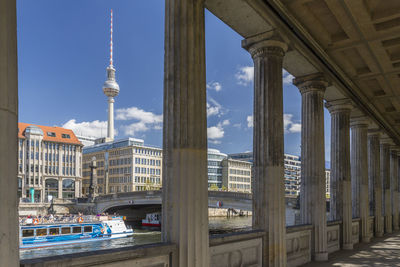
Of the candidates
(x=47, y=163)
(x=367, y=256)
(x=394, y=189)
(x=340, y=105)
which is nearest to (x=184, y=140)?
(x=367, y=256)

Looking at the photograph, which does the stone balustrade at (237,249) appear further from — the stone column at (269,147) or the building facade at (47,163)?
the building facade at (47,163)

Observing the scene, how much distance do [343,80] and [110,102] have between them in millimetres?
124181

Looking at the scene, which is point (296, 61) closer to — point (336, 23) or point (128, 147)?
point (336, 23)

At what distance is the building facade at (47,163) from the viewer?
79.9 m

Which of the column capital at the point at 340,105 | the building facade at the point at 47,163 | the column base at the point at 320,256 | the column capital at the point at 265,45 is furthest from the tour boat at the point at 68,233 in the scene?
the building facade at the point at 47,163

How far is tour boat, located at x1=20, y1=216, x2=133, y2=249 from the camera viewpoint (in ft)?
120

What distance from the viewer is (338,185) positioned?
1485cm

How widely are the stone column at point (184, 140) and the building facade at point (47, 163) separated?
247 feet

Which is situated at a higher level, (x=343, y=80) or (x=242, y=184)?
(x=343, y=80)

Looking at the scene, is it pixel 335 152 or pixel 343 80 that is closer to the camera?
pixel 343 80

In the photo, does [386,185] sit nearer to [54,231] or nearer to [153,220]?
[54,231]

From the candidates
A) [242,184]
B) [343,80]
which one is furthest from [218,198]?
[242,184]

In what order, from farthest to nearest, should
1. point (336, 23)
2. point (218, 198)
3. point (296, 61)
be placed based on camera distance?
1. point (218, 198)
2. point (296, 61)
3. point (336, 23)

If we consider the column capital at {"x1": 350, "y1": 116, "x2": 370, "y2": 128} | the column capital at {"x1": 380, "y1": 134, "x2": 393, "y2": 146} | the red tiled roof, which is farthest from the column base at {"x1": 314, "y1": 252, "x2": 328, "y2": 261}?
the red tiled roof
